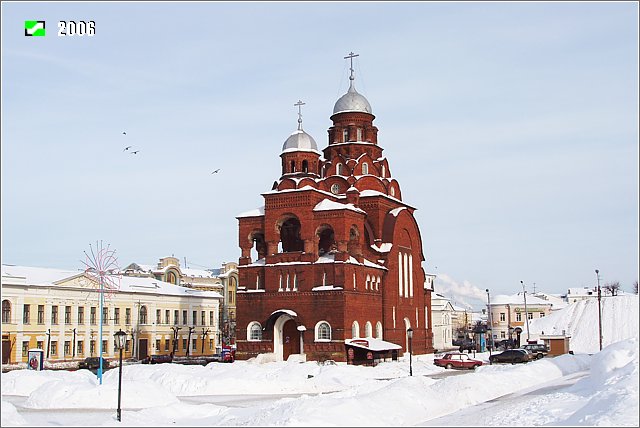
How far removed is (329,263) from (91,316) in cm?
2009

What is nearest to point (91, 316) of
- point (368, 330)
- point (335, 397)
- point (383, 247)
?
point (368, 330)

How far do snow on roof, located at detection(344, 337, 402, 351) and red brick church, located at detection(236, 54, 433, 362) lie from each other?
0.07 meters

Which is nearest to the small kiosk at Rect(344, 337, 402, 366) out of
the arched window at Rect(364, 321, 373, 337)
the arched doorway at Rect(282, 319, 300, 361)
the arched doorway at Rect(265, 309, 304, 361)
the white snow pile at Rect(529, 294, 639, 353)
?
the arched window at Rect(364, 321, 373, 337)

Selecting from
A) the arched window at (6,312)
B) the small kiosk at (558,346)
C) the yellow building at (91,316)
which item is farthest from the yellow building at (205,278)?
the small kiosk at (558,346)

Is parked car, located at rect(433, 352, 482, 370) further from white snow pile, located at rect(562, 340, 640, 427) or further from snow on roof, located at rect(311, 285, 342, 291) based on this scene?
white snow pile, located at rect(562, 340, 640, 427)

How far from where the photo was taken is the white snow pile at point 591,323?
7306 centimetres

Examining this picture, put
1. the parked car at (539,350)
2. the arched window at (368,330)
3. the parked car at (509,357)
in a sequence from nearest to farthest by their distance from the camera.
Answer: the parked car at (509,357) < the arched window at (368,330) < the parked car at (539,350)

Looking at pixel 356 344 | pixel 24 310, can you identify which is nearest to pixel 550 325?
pixel 356 344

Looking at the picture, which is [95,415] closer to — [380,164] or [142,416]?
[142,416]

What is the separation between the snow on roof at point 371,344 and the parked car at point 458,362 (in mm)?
5116

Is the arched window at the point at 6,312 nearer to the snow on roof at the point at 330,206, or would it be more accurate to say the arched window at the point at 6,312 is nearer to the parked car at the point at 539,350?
the snow on roof at the point at 330,206

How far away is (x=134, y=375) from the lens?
1474 inches

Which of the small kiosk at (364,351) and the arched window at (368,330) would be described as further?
the arched window at (368,330)

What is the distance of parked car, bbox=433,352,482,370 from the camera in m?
45.0
